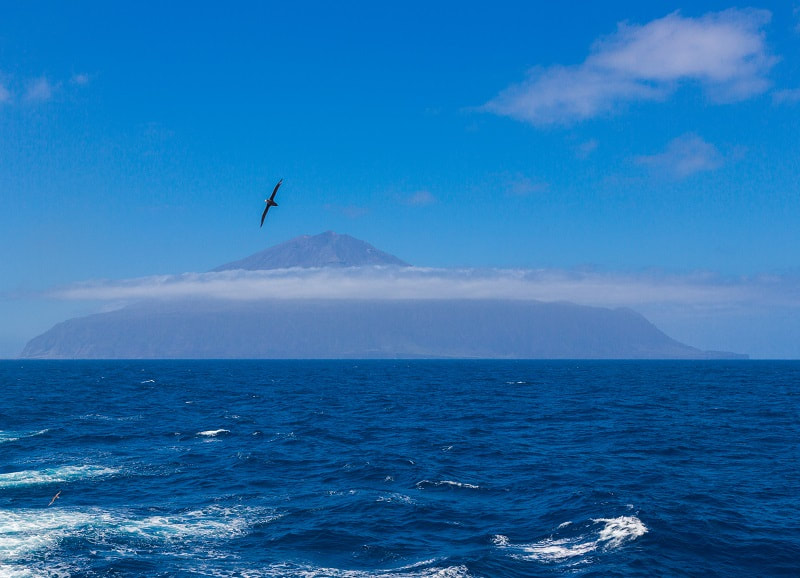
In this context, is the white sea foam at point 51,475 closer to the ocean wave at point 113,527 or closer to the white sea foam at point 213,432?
the ocean wave at point 113,527

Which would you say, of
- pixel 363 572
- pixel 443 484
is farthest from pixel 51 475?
pixel 363 572

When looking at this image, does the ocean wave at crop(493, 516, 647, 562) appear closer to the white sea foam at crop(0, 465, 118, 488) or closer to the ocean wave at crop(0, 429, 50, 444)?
the white sea foam at crop(0, 465, 118, 488)

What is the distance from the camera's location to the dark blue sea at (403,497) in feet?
113

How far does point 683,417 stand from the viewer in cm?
9419

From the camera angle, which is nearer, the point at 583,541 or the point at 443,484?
the point at 583,541

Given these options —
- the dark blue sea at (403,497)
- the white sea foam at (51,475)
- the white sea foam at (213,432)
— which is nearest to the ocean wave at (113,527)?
the dark blue sea at (403,497)

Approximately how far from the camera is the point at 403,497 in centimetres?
4675

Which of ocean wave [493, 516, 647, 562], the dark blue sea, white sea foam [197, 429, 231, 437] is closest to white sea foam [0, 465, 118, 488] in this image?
the dark blue sea

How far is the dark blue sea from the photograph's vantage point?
3459cm

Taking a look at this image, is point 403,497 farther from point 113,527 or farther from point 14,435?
point 14,435

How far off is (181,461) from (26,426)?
128 feet

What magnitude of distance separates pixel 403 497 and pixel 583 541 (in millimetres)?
13893

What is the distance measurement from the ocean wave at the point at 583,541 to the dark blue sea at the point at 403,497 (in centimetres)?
16

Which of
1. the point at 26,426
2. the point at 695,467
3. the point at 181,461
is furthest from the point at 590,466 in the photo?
the point at 26,426
